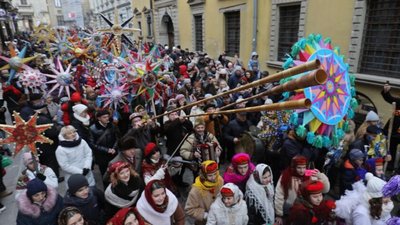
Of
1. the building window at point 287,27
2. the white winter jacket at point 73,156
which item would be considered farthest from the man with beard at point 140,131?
the building window at point 287,27

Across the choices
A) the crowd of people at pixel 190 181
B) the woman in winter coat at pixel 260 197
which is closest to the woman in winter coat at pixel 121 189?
the crowd of people at pixel 190 181

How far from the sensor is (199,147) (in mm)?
4125

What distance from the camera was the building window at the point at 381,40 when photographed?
7082 mm

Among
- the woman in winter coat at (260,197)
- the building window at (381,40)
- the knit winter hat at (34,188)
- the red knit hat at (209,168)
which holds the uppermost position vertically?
the building window at (381,40)

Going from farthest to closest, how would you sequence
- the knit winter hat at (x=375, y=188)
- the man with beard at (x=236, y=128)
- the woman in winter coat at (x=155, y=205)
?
the man with beard at (x=236, y=128) → the knit winter hat at (x=375, y=188) → the woman in winter coat at (x=155, y=205)

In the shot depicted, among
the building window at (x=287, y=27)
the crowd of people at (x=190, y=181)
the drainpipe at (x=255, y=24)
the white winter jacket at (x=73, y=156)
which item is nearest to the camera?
the crowd of people at (x=190, y=181)

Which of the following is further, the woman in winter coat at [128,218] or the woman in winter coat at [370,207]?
the woman in winter coat at [370,207]

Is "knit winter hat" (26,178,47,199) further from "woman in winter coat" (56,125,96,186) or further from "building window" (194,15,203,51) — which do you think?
"building window" (194,15,203,51)

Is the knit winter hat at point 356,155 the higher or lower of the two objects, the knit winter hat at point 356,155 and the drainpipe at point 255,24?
the lower

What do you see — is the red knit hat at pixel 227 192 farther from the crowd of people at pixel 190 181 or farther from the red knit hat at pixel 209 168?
the red knit hat at pixel 209 168

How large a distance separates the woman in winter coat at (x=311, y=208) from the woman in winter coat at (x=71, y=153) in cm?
273


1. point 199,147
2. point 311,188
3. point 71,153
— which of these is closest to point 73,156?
point 71,153

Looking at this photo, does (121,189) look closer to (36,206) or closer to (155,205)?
(155,205)

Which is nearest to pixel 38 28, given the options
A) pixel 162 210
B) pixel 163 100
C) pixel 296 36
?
pixel 163 100
